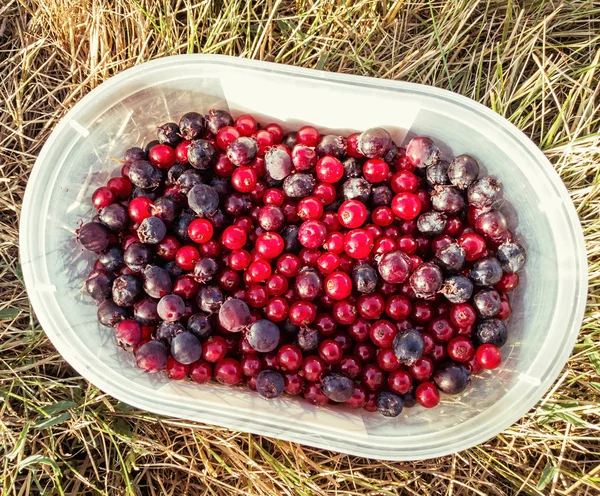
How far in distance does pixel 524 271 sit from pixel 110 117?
238cm

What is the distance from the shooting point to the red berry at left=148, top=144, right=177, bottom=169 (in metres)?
2.90

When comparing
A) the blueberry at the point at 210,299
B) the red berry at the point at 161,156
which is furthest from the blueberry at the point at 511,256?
the red berry at the point at 161,156

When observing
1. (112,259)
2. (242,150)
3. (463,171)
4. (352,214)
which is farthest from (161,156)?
(463,171)

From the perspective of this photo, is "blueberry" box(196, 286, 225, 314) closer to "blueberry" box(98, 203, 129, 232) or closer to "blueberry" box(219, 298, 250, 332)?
"blueberry" box(219, 298, 250, 332)

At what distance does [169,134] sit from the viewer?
2.95 m

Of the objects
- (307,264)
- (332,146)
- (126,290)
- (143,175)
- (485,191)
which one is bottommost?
(126,290)

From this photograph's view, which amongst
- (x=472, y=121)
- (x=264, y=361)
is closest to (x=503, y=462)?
→ (x=264, y=361)

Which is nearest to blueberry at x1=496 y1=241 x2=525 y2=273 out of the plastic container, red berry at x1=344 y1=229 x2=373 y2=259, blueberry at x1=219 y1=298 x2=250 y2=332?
the plastic container

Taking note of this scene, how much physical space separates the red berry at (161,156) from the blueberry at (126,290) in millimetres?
631

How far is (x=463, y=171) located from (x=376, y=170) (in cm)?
44

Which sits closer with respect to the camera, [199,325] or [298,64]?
[199,325]

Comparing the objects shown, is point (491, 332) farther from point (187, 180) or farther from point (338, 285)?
point (187, 180)

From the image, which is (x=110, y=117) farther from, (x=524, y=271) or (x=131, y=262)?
(x=524, y=271)

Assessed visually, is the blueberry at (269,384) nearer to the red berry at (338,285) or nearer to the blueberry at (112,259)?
the red berry at (338,285)
